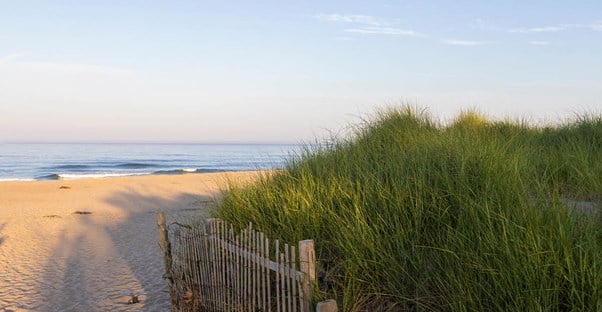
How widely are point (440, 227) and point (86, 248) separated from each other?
980 cm

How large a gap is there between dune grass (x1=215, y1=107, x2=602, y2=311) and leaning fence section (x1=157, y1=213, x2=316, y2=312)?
1.52ft

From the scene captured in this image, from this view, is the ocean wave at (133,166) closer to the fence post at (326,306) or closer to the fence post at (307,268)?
the fence post at (307,268)

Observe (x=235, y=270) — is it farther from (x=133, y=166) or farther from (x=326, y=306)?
(x=133, y=166)

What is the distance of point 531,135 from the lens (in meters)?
12.4

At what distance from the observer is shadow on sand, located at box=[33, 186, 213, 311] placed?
Result: 818 centimetres

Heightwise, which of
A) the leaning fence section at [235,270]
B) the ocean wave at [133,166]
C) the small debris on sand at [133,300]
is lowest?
the ocean wave at [133,166]

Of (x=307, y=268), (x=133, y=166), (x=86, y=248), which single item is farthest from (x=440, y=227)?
(x=133, y=166)

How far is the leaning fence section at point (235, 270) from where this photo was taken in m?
4.23

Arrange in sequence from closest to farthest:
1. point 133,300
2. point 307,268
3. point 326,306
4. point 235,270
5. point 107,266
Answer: point 326,306 < point 307,268 < point 235,270 < point 133,300 < point 107,266

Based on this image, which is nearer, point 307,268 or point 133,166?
point 307,268

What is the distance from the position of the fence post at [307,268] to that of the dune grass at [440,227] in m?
0.46

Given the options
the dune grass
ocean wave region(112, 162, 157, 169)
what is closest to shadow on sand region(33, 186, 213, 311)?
the dune grass

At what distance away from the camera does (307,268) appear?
4039 mm

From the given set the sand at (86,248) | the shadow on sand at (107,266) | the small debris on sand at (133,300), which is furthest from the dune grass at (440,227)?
the sand at (86,248)
